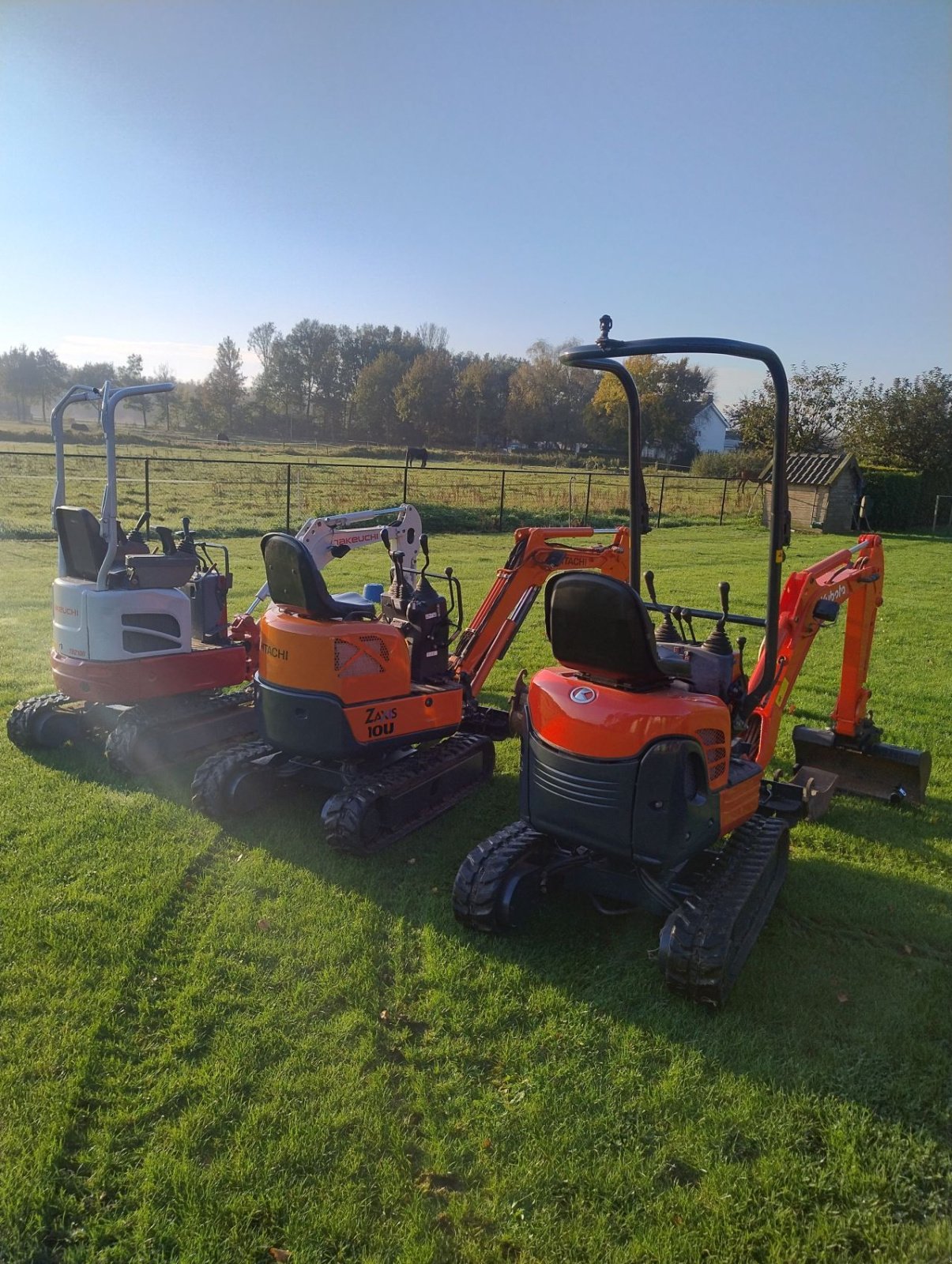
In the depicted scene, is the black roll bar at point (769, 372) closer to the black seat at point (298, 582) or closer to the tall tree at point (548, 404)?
the black seat at point (298, 582)

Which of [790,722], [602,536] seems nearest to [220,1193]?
[790,722]

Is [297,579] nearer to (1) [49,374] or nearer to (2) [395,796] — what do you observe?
(2) [395,796]

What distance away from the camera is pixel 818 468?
26203 millimetres

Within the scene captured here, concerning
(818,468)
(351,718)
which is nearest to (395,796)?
(351,718)

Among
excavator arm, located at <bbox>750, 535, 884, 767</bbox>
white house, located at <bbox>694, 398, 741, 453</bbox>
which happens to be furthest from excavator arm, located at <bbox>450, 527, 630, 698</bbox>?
white house, located at <bbox>694, 398, 741, 453</bbox>

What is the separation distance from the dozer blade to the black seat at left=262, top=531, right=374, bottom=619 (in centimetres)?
340

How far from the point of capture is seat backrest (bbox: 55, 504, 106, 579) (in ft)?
20.5

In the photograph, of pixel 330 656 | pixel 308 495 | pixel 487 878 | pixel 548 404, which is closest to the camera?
pixel 487 878

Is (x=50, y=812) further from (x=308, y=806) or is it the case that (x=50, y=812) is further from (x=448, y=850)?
(x=448, y=850)

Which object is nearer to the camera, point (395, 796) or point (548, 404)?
point (395, 796)

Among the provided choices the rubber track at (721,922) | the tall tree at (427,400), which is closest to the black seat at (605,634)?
the rubber track at (721,922)

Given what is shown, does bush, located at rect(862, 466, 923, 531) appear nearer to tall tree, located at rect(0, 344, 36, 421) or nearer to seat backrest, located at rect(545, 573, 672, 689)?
seat backrest, located at rect(545, 573, 672, 689)

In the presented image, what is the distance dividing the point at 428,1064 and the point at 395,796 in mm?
1915

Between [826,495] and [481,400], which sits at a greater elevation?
[481,400]
